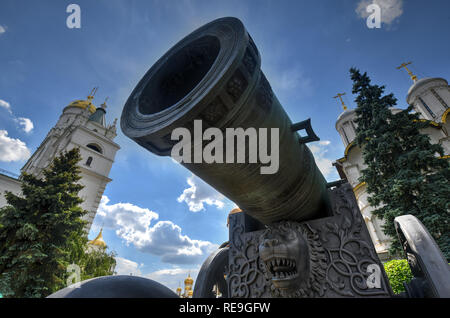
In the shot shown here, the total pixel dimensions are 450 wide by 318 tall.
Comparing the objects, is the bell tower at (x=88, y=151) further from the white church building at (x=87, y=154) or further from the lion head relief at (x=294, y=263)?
the lion head relief at (x=294, y=263)

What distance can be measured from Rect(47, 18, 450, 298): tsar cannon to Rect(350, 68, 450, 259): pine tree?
23.3 ft

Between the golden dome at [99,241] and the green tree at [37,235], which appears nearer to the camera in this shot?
the green tree at [37,235]

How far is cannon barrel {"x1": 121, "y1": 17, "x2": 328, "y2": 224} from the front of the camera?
120cm

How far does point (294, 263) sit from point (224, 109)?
1781 mm

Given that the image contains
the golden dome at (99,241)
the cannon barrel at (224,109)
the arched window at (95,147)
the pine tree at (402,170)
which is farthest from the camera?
the golden dome at (99,241)

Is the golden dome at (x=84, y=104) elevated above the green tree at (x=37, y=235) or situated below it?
above

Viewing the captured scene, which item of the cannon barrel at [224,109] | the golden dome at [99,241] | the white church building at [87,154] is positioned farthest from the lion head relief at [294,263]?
the golden dome at [99,241]

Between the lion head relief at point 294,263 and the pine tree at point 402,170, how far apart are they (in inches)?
285

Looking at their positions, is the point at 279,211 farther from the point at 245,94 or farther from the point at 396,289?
the point at 396,289

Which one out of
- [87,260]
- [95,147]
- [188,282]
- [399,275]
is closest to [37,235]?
[87,260]

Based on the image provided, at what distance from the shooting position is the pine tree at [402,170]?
746 centimetres

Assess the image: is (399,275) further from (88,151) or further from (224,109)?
(88,151)
